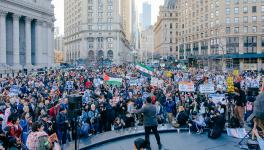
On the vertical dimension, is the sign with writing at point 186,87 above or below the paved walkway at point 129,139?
above

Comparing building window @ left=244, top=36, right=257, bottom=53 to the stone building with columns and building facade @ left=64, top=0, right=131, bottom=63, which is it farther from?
building facade @ left=64, top=0, right=131, bottom=63

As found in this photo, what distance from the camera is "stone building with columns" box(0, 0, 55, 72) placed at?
55.6 m

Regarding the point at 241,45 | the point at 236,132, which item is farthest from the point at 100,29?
the point at 236,132

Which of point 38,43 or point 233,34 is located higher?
point 233,34

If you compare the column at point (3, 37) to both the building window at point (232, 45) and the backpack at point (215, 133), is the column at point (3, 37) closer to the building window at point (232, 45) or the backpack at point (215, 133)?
the backpack at point (215, 133)

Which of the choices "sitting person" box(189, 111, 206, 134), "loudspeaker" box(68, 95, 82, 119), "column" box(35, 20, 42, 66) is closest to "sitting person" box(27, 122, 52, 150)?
"loudspeaker" box(68, 95, 82, 119)

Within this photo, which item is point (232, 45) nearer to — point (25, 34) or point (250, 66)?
point (250, 66)

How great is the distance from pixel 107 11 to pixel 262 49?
65689 millimetres

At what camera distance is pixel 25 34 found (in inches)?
2473

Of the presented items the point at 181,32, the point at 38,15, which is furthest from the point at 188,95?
the point at 181,32

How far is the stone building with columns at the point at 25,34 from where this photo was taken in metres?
55.6

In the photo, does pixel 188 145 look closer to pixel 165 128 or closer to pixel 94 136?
pixel 165 128

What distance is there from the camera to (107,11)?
125m

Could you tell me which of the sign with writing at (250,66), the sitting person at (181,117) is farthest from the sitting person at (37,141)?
the sign with writing at (250,66)
